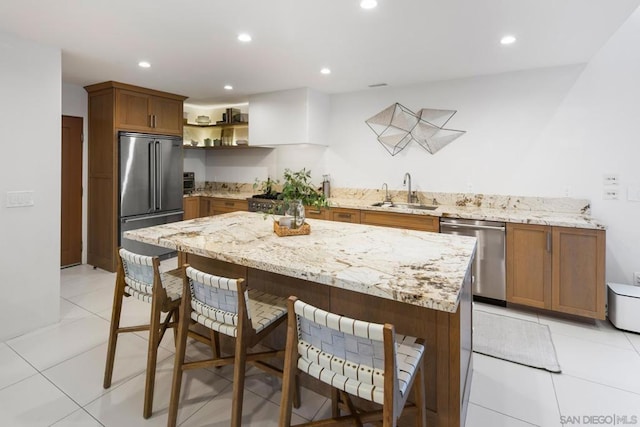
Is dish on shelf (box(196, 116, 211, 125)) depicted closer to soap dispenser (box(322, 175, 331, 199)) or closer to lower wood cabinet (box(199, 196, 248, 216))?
lower wood cabinet (box(199, 196, 248, 216))

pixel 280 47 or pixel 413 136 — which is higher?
pixel 280 47

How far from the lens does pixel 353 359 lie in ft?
4.04

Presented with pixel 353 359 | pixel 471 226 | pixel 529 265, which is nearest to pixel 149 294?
pixel 353 359

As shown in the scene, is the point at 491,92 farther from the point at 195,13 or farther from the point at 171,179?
the point at 171,179

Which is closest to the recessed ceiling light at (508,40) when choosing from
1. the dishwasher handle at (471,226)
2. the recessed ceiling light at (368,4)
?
the recessed ceiling light at (368,4)

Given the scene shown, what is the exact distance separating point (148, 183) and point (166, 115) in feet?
3.37

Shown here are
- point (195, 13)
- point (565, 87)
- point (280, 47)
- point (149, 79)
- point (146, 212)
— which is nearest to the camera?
point (195, 13)

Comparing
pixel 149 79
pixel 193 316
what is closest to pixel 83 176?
pixel 149 79

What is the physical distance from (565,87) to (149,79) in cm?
460

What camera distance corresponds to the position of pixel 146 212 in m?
4.70

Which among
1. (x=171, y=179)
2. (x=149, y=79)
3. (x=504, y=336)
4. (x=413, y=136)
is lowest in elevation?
(x=504, y=336)

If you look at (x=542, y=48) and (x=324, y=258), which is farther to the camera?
(x=542, y=48)

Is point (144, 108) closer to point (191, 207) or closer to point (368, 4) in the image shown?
point (191, 207)

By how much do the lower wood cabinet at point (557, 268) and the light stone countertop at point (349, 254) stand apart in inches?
55.7
